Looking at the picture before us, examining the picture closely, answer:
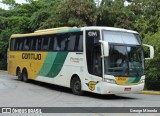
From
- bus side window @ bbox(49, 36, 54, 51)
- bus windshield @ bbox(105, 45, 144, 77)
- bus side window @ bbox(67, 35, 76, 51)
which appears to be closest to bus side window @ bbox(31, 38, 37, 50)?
bus side window @ bbox(49, 36, 54, 51)

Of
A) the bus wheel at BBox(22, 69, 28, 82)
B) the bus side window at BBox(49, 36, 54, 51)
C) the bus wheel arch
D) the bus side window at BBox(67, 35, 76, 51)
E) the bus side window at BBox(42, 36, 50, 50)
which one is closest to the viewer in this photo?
the bus wheel arch

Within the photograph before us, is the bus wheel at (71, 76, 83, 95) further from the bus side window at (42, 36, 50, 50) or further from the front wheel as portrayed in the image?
the bus side window at (42, 36, 50, 50)

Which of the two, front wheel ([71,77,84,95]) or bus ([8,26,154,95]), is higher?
bus ([8,26,154,95])

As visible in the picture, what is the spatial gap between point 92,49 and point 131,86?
2389 millimetres

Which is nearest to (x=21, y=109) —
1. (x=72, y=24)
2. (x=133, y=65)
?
(x=133, y=65)

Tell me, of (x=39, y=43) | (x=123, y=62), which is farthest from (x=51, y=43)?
(x=123, y=62)

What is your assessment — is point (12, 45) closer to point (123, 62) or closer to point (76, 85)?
point (76, 85)

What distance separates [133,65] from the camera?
1731 cm

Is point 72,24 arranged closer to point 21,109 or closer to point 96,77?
point 96,77

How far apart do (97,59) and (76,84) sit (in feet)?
7.19

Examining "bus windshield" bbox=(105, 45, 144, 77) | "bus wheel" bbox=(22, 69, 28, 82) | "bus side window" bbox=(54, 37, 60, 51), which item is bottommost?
"bus wheel" bbox=(22, 69, 28, 82)

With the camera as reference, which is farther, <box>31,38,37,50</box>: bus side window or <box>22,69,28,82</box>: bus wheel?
<box>22,69,28,82</box>: bus wheel

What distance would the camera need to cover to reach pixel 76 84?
18688 mm

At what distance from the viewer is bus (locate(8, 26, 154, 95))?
55.0 feet
